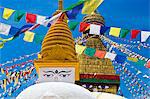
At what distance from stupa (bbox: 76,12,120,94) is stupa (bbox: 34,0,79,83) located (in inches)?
248

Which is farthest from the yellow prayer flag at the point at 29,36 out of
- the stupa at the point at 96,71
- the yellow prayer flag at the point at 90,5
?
the stupa at the point at 96,71

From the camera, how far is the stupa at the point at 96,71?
2166 cm

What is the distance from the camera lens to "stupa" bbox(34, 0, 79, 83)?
1245 cm

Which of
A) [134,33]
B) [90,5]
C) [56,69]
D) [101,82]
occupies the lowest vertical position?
[101,82]

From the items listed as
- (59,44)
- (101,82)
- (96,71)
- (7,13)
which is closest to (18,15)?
(7,13)

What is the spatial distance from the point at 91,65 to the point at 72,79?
41.0 ft

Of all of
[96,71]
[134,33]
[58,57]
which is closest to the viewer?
[134,33]

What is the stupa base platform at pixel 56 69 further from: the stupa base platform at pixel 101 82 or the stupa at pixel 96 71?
the stupa base platform at pixel 101 82

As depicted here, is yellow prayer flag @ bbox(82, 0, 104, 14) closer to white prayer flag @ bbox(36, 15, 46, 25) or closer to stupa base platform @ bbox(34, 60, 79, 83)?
white prayer flag @ bbox(36, 15, 46, 25)

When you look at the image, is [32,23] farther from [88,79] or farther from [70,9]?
[88,79]

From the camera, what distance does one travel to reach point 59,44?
46.0ft

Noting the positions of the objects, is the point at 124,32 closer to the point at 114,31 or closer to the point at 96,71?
the point at 114,31

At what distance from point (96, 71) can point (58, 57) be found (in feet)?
36.9

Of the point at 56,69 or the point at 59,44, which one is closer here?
the point at 56,69
